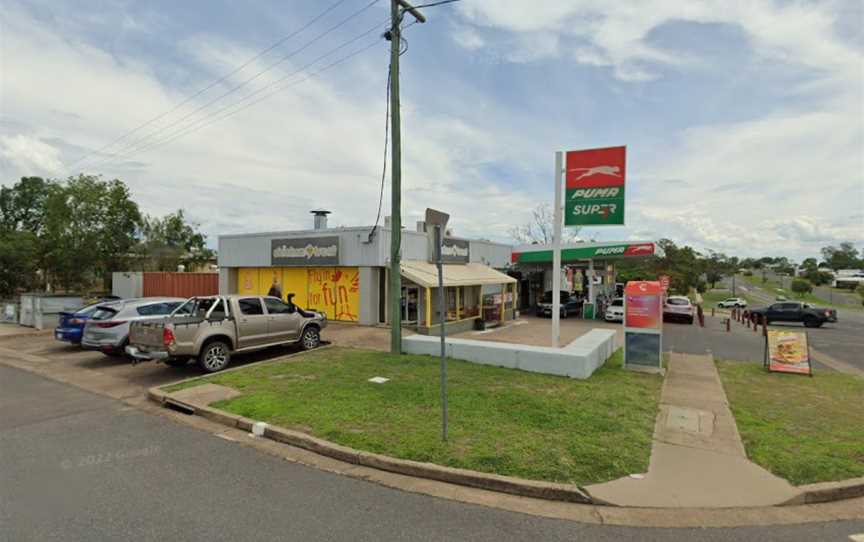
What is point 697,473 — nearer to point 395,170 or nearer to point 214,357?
point 395,170

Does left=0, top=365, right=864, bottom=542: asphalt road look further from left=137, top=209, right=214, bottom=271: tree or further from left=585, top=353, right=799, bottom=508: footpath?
left=137, top=209, right=214, bottom=271: tree

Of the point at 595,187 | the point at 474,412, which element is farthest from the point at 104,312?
the point at 595,187

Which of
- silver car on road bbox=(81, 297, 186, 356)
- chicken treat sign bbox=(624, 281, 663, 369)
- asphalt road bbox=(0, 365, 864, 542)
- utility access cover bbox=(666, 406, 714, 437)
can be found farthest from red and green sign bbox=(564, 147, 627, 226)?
silver car on road bbox=(81, 297, 186, 356)

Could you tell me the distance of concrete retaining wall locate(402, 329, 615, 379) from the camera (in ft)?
29.3

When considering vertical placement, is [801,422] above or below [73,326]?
below

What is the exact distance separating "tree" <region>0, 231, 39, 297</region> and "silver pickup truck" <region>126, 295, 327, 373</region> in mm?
22331

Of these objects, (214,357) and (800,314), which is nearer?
(214,357)

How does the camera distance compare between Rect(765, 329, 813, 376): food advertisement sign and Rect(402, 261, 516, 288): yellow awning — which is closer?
Rect(765, 329, 813, 376): food advertisement sign

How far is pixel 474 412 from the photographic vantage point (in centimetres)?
639

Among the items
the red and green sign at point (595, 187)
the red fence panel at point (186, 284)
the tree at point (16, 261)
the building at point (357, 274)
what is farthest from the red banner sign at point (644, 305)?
the tree at point (16, 261)

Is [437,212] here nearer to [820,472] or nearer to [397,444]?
[397,444]

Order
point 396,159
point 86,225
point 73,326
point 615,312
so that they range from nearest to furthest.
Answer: point 396,159
point 73,326
point 615,312
point 86,225

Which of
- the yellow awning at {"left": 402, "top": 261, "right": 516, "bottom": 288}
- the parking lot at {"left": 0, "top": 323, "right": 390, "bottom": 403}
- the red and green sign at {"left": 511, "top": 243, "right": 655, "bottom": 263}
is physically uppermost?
the red and green sign at {"left": 511, "top": 243, "right": 655, "bottom": 263}

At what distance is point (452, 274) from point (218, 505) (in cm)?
1488
